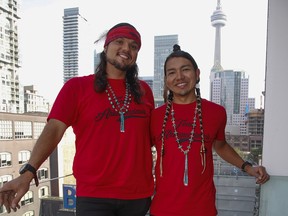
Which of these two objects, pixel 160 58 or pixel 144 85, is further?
pixel 160 58

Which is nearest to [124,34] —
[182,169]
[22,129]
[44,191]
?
[182,169]

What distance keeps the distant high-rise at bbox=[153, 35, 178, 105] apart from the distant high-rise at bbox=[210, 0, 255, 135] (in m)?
0.39

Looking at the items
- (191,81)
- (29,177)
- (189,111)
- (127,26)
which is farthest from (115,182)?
(127,26)

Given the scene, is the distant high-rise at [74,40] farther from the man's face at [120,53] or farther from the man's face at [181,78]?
the man's face at [181,78]

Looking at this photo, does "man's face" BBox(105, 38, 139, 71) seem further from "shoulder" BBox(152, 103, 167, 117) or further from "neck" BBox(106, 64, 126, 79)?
"shoulder" BBox(152, 103, 167, 117)

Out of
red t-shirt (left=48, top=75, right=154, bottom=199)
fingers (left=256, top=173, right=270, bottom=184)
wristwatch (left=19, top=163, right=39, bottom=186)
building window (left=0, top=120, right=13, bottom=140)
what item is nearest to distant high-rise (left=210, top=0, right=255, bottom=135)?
fingers (left=256, top=173, right=270, bottom=184)

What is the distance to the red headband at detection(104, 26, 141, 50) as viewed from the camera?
1.07m

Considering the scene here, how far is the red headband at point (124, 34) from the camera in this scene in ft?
3.52

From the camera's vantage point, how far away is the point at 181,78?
40.8 inches

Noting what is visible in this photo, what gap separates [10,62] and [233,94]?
2665mm

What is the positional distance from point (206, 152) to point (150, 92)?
43 cm

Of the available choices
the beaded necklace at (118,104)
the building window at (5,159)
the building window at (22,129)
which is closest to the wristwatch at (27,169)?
the beaded necklace at (118,104)

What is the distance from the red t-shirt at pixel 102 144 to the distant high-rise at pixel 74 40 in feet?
3.71

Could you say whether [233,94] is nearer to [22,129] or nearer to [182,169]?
[182,169]
